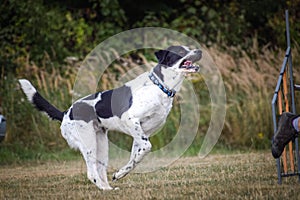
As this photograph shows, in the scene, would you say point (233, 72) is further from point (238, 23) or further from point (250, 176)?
point (250, 176)

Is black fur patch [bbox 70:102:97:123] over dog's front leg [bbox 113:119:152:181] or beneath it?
over

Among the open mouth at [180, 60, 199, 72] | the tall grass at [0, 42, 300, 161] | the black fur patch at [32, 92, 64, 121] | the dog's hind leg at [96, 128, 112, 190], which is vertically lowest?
the tall grass at [0, 42, 300, 161]

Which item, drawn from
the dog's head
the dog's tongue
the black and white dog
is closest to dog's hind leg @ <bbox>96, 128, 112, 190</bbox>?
the black and white dog

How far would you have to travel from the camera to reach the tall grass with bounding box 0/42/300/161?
31.9 ft

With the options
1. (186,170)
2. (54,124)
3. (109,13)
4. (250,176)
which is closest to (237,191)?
(250,176)

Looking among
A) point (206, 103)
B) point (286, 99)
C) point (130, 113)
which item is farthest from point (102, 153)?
point (206, 103)

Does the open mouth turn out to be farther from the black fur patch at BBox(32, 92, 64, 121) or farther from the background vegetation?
the background vegetation

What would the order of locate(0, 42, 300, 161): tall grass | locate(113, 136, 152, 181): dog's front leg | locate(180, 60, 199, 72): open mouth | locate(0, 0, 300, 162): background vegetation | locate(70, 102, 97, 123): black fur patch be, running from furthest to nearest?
locate(0, 0, 300, 162): background vegetation
locate(0, 42, 300, 161): tall grass
locate(70, 102, 97, 123): black fur patch
locate(180, 60, 199, 72): open mouth
locate(113, 136, 152, 181): dog's front leg

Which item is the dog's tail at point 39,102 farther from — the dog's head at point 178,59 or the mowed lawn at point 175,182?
the dog's head at point 178,59

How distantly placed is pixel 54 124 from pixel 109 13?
448cm

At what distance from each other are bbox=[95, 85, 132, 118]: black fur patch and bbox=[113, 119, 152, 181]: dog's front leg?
0.23 metres

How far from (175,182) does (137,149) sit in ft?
2.03

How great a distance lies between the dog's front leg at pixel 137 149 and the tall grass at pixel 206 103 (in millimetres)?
3783

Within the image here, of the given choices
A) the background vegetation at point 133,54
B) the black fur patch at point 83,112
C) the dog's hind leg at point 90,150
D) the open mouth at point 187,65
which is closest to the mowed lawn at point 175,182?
the dog's hind leg at point 90,150
